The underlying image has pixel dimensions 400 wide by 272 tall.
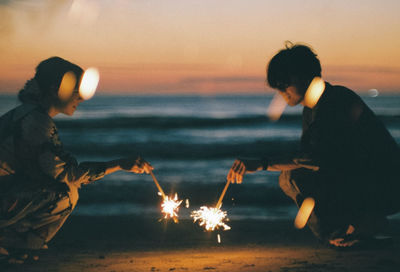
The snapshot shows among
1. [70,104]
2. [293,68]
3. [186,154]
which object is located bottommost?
[70,104]

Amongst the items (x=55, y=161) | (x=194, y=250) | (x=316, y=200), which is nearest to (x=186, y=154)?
(x=194, y=250)

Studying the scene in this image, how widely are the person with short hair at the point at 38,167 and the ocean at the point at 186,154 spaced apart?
2.89 meters

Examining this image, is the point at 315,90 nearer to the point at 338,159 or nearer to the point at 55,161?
the point at 338,159

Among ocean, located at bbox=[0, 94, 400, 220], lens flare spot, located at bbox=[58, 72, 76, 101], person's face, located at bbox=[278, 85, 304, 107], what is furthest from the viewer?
ocean, located at bbox=[0, 94, 400, 220]

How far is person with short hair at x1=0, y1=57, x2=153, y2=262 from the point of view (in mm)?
3562

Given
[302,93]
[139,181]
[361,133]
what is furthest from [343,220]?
[139,181]

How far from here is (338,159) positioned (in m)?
4.04

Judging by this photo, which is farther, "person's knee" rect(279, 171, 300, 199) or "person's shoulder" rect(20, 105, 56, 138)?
"person's knee" rect(279, 171, 300, 199)

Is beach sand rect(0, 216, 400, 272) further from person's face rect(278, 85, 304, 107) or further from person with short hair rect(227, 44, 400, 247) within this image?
person's face rect(278, 85, 304, 107)

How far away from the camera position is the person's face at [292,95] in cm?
411

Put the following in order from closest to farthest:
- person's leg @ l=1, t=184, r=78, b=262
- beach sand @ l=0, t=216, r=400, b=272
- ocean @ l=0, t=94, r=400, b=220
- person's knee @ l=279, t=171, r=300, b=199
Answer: person's leg @ l=1, t=184, r=78, b=262
beach sand @ l=0, t=216, r=400, b=272
person's knee @ l=279, t=171, r=300, b=199
ocean @ l=0, t=94, r=400, b=220

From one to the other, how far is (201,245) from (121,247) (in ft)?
2.84

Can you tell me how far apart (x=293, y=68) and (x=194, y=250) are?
82.6 inches

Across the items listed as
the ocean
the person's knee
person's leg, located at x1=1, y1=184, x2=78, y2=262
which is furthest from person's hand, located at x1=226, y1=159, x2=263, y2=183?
the ocean
